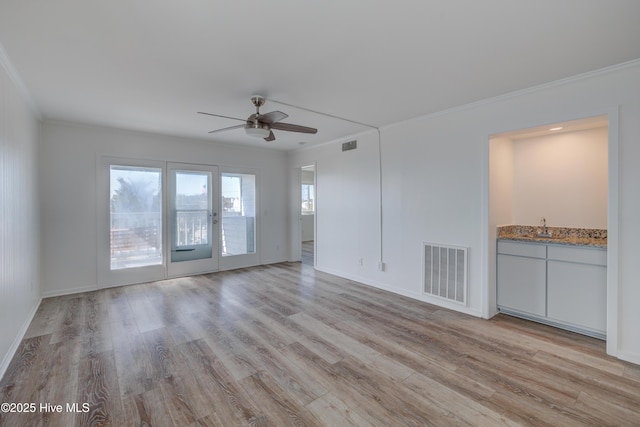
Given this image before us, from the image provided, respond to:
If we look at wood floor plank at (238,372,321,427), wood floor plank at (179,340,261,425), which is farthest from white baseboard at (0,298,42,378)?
wood floor plank at (238,372,321,427)

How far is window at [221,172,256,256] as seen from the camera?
577 cm

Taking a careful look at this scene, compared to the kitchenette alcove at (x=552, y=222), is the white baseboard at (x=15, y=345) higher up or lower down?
lower down

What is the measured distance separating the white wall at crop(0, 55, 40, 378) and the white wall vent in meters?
4.31

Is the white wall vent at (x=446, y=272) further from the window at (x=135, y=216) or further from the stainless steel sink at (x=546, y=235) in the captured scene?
the window at (x=135, y=216)

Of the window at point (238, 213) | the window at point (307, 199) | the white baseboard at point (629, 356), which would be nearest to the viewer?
the white baseboard at point (629, 356)

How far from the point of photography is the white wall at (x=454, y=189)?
247 cm

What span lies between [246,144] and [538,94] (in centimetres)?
467

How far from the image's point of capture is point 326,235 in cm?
567

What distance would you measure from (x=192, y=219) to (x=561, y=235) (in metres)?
5.62

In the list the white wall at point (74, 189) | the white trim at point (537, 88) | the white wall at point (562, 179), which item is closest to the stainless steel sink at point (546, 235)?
the white wall at point (562, 179)

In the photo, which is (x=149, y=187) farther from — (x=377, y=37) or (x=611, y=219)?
(x=611, y=219)

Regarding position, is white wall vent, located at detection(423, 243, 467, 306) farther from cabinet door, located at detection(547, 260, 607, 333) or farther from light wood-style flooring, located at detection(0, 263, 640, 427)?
cabinet door, located at detection(547, 260, 607, 333)

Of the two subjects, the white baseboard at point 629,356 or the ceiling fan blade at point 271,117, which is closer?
the white baseboard at point 629,356

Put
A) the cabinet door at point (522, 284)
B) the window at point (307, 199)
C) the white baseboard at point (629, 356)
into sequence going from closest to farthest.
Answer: the white baseboard at point (629, 356) < the cabinet door at point (522, 284) < the window at point (307, 199)
